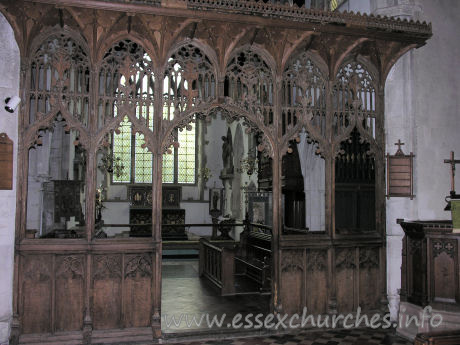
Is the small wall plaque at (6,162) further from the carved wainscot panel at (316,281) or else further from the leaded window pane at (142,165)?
the leaded window pane at (142,165)

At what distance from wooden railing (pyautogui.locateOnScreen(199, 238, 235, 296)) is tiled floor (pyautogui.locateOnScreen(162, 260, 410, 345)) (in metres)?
0.19

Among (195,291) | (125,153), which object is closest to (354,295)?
(195,291)

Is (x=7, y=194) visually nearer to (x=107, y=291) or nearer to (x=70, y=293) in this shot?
(x=70, y=293)

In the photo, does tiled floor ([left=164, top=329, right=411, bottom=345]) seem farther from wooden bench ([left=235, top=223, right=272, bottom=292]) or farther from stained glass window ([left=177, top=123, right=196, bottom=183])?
stained glass window ([left=177, top=123, right=196, bottom=183])

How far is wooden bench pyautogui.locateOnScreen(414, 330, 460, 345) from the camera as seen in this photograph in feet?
8.69

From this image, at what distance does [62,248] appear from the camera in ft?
15.6

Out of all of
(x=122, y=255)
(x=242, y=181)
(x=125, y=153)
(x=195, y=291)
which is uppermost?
(x=125, y=153)

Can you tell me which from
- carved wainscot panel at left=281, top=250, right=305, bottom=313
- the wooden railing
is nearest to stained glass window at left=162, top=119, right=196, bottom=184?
the wooden railing

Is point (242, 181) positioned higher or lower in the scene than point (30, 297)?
higher

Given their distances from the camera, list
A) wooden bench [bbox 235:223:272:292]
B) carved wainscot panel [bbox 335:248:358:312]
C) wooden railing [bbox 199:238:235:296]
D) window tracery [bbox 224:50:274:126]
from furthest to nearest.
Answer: wooden bench [bbox 235:223:272:292] < wooden railing [bbox 199:238:235:296] < carved wainscot panel [bbox 335:248:358:312] < window tracery [bbox 224:50:274:126]

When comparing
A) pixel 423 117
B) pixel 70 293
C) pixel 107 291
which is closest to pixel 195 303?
pixel 107 291

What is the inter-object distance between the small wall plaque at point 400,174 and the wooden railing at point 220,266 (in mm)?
2923

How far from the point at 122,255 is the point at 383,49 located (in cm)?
417

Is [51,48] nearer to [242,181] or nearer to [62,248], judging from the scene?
[62,248]
